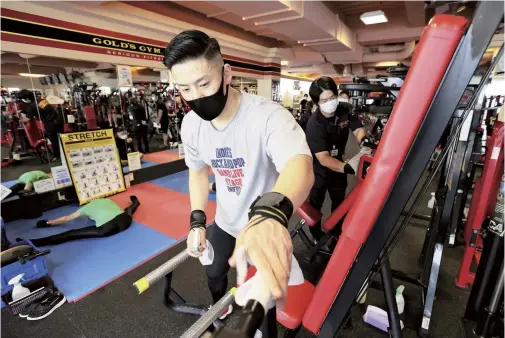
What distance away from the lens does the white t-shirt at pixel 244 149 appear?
3.47ft

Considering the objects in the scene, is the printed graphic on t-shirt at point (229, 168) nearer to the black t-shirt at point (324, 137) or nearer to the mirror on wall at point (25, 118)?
the black t-shirt at point (324, 137)

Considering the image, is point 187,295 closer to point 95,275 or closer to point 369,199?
point 95,275

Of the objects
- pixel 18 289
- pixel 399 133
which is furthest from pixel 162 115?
pixel 399 133

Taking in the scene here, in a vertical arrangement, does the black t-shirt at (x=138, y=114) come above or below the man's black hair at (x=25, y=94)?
below

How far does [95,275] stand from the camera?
258 centimetres

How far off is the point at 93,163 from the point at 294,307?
4.19 m

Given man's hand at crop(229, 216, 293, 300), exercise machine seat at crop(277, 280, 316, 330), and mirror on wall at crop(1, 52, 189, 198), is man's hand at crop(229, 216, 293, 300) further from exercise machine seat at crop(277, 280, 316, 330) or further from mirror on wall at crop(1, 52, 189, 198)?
mirror on wall at crop(1, 52, 189, 198)

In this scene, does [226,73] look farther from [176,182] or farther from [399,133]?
[176,182]

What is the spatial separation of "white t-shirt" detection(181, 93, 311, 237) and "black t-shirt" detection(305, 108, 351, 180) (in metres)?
1.31

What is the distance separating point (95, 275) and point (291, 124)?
8.52 feet

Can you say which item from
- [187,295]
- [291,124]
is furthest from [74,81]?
[291,124]

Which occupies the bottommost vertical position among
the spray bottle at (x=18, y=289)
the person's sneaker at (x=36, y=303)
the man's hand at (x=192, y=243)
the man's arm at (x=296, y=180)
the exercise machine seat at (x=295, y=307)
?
the person's sneaker at (x=36, y=303)

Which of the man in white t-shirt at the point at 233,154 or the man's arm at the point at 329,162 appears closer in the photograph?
the man in white t-shirt at the point at 233,154

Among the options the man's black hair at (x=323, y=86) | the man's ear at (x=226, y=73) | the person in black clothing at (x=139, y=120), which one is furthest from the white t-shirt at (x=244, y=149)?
the person in black clothing at (x=139, y=120)
